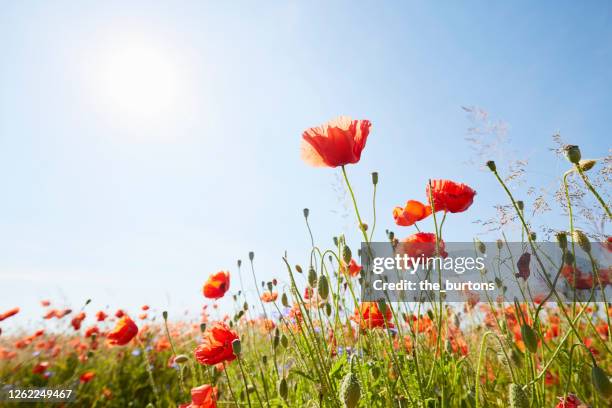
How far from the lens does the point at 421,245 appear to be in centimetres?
149

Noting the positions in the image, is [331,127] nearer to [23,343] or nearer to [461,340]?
[461,340]

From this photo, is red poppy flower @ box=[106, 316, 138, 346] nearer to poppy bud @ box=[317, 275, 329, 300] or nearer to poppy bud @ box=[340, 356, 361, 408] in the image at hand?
poppy bud @ box=[317, 275, 329, 300]

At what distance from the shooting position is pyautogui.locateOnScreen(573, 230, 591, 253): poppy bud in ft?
3.28

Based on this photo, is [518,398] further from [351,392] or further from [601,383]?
[351,392]

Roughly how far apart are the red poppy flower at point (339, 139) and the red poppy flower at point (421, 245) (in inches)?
16.8

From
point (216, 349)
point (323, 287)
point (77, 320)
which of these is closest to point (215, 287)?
point (216, 349)

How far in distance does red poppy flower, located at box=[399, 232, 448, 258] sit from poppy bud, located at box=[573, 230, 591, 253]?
1.42ft

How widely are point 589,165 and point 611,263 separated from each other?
685 millimetres

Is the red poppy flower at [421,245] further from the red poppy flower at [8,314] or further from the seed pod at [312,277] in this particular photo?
the red poppy flower at [8,314]

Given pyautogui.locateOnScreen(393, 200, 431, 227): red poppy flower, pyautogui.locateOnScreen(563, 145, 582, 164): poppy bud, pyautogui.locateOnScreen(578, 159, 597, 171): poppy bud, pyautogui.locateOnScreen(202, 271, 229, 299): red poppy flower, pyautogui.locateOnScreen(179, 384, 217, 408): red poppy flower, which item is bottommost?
pyautogui.locateOnScreen(179, 384, 217, 408): red poppy flower

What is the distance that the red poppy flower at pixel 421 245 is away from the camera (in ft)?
4.78

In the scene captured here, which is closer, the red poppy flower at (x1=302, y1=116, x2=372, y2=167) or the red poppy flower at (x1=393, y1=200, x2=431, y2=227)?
the red poppy flower at (x1=302, y1=116, x2=372, y2=167)

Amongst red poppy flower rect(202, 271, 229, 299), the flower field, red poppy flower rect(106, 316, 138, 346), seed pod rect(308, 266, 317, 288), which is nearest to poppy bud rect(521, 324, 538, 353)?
the flower field

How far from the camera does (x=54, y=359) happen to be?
419 cm
